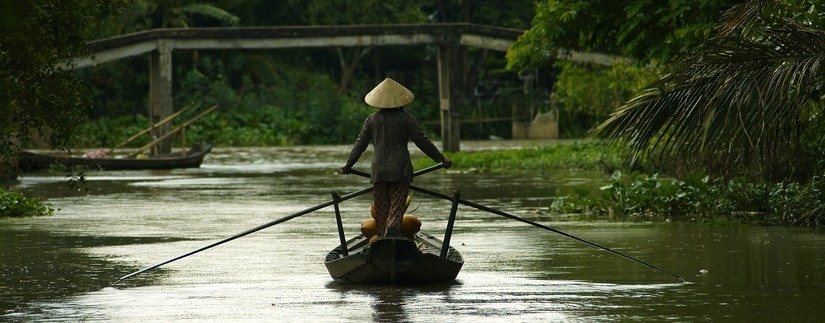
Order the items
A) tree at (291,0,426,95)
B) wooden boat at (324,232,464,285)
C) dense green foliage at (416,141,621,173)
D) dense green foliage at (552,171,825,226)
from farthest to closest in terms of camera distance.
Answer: tree at (291,0,426,95), dense green foliage at (416,141,621,173), dense green foliage at (552,171,825,226), wooden boat at (324,232,464,285)

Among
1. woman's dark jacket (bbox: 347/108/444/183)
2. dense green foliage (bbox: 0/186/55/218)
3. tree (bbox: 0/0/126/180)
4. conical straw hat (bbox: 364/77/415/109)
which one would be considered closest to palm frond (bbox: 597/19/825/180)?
woman's dark jacket (bbox: 347/108/444/183)

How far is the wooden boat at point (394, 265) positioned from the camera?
13.0 meters

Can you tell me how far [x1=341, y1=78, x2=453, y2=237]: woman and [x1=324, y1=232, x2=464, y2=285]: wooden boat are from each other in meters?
0.43

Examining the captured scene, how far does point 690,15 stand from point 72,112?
9265 millimetres

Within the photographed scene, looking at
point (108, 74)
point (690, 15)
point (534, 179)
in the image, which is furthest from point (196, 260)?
point (108, 74)

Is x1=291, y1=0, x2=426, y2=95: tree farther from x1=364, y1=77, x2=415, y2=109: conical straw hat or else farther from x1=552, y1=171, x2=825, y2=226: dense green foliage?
x1=364, y1=77, x2=415, y2=109: conical straw hat

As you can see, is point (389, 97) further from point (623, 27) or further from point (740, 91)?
point (623, 27)

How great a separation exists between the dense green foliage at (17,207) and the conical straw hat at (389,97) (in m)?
10.2

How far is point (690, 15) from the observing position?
72.2ft

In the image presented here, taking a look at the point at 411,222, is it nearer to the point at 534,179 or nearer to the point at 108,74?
→ the point at 534,179

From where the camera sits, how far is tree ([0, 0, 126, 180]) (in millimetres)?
15070

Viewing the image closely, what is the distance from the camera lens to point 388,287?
13.3 m

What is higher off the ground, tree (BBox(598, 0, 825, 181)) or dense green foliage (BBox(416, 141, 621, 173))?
tree (BBox(598, 0, 825, 181))

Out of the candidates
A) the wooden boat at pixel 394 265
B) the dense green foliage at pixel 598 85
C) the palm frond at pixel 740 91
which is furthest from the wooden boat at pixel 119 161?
the wooden boat at pixel 394 265
